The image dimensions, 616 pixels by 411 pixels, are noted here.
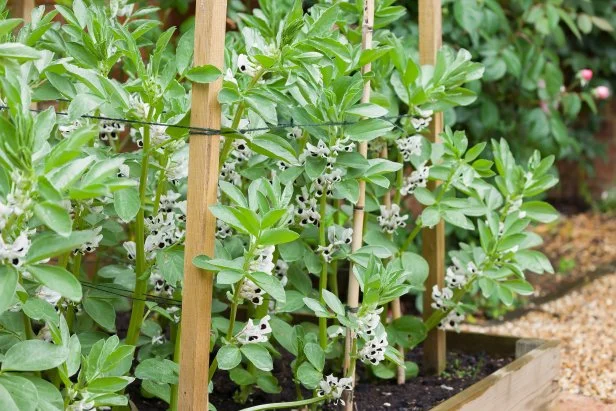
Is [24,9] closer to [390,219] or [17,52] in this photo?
[17,52]

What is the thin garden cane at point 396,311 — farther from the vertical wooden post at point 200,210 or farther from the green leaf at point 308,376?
the vertical wooden post at point 200,210

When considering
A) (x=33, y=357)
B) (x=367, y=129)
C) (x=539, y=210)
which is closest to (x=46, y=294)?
(x=33, y=357)

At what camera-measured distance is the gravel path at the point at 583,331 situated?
326cm

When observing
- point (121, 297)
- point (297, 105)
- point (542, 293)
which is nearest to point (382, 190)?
point (297, 105)

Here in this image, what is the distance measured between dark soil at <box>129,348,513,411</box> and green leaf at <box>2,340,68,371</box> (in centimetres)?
82

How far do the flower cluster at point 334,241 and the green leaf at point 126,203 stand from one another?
0.55 meters

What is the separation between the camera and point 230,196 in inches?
71.1

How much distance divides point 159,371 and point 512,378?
1.05 meters

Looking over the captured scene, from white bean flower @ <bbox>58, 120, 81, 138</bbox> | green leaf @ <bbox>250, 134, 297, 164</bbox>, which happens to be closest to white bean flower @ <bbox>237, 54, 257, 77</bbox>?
green leaf @ <bbox>250, 134, 297, 164</bbox>

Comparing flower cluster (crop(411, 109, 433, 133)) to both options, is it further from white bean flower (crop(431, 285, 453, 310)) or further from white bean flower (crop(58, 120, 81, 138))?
white bean flower (crop(58, 120, 81, 138))

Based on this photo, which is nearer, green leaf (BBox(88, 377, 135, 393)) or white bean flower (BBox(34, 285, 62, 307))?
green leaf (BBox(88, 377, 135, 393))

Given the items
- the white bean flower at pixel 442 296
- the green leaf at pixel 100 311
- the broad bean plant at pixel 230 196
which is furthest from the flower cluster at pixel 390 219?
the green leaf at pixel 100 311

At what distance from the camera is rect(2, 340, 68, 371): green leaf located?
151cm

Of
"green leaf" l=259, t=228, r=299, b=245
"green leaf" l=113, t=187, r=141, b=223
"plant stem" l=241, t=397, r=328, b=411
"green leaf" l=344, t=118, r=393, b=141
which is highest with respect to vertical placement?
Answer: "green leaf" l=344, t=118, r=393, b=141
